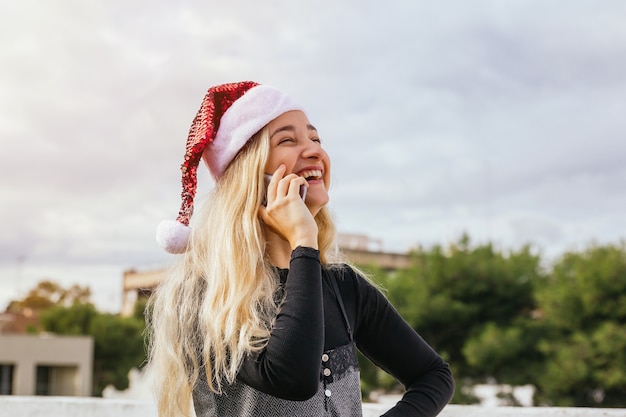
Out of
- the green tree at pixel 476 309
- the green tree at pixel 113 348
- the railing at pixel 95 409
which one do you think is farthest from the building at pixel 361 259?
the railing at pixel 95 409

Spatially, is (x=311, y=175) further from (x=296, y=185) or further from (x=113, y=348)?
(x=113, y=348)

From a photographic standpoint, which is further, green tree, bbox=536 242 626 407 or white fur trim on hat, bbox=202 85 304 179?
green tree, bbox=536 242 626 407

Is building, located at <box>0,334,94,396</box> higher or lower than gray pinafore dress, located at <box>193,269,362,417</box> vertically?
Result: lower

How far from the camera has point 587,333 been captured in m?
21.2

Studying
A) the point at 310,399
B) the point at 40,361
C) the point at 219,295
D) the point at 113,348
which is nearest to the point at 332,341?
the point at 310,399

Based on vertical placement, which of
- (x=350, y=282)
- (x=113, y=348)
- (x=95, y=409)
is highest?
(x=350, y=282)

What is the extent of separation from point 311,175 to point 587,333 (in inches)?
830

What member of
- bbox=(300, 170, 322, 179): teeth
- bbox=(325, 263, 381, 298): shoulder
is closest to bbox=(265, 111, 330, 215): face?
bbox=(300, 170, 322, 179): teeth

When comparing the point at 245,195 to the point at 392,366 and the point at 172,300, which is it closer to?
the point at 172,300

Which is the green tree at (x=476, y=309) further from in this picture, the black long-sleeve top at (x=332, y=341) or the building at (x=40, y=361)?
the black long-sleeve top at (x=332, y=341)

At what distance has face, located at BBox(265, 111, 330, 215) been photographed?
170 centimetres

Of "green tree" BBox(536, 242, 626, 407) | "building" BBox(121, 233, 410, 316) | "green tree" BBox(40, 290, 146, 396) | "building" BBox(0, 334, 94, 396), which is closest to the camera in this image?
"green tree" BBox(536, 242, 626, 407)

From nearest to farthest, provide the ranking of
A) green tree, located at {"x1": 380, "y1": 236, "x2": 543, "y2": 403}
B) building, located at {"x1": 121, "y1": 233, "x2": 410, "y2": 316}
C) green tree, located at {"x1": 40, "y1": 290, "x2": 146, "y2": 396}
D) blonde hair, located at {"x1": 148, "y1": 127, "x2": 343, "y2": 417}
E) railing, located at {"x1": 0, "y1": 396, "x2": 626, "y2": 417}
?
1. blonde hair, located at {"x1": 148, "y1": 127, "x2": 343, "y2": 417}
2. railing, located at {"x1": 0, "y1": 396, "x2": 626, "y2": 417}
3. green tree, located at {"x1": 380, "y1": 236, "x2": 543, "y2": 403}
4. green tree, located at {"x1": 40, "y1": 290, "x2": 146, "y2": 396}
5. building, located at {"x1": 121, "y1": 233, "x2": 410, "y2": 316}

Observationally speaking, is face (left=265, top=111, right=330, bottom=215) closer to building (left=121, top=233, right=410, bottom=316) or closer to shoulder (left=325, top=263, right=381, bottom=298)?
shoulder (left=325, top=263, right=381, bottom=298)
